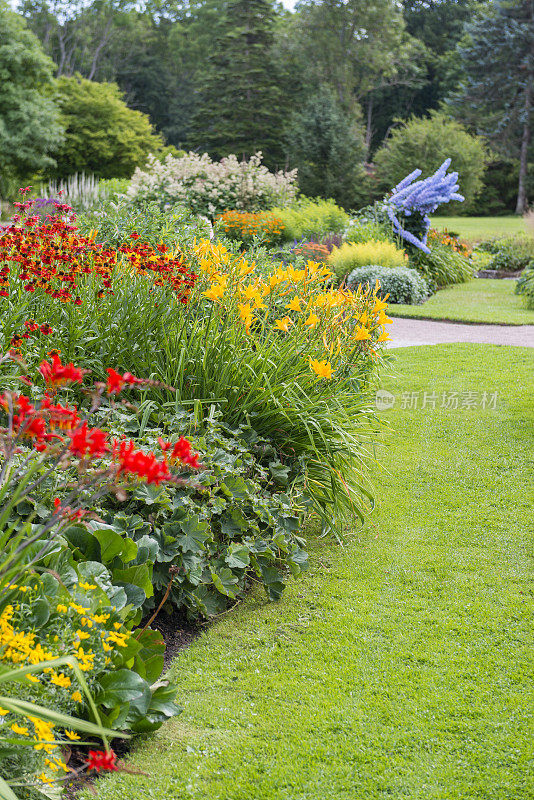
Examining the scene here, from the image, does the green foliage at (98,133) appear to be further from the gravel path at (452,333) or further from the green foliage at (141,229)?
the green foliage at (141,229)

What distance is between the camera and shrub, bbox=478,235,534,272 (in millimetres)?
15328

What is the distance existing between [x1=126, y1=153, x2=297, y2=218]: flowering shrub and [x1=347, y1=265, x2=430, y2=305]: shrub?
4.37 meters

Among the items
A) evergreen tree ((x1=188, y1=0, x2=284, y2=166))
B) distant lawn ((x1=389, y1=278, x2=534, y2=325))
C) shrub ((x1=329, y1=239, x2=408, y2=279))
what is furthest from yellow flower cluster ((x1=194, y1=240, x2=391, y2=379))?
evergreen tree ((x1=188, y1=0, x2=284, y2=166))

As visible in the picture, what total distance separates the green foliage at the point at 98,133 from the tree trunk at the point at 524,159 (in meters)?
17.7

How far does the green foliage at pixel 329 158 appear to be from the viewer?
79.5 feet

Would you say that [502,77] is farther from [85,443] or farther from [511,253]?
[85,443]

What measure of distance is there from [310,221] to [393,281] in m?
4.13

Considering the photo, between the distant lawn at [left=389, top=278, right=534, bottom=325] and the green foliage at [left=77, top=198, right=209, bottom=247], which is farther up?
the green foliage at [left=77, top=198, right=209, bottom=247]

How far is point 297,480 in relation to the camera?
10.5 ft

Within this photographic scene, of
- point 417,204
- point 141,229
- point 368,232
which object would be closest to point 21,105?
point 368,232

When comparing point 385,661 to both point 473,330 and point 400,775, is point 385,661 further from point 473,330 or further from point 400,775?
point 473,330

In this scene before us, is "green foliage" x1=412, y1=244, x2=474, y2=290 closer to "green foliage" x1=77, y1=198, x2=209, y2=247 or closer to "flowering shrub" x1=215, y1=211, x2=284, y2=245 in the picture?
"flowering shrub" x1=215, y1=211, x2=284, y2=245

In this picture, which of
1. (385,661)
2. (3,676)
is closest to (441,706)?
(385,661)

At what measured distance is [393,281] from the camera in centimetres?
1020
